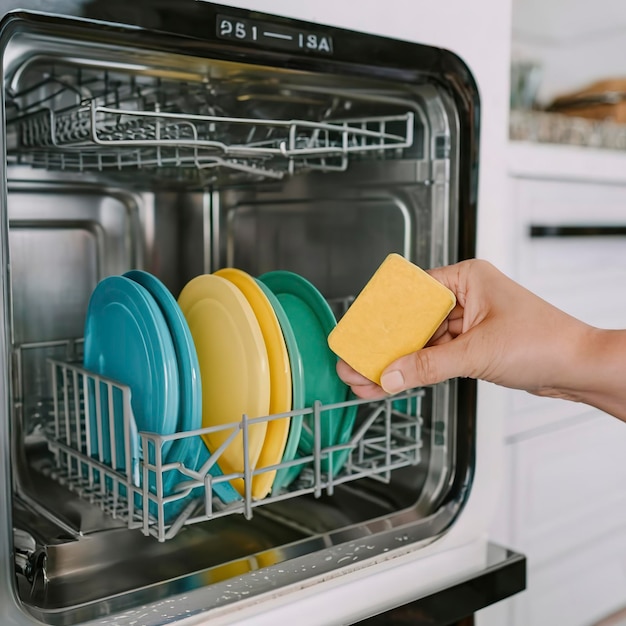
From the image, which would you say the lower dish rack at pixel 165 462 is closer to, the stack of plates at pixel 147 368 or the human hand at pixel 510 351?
the stack of plates at pixel 147 368

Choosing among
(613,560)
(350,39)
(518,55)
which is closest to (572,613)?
(613,560)

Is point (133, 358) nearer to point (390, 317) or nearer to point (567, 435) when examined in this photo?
point (390, 317)

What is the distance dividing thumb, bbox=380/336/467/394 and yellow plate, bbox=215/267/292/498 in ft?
0.39

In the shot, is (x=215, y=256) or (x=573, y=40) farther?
(x=573, y=40)

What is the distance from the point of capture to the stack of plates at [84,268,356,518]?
821mm

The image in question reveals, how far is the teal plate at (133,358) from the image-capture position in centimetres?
81

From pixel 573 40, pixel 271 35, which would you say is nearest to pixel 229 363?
pixel 271 35

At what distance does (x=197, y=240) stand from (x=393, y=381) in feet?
2.00

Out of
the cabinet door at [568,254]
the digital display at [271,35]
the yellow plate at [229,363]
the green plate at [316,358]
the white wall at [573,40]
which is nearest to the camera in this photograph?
the digital display at [271,35]

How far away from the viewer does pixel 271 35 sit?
0.77 meters

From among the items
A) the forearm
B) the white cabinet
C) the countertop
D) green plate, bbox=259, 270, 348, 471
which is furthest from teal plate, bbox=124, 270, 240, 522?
the countertop

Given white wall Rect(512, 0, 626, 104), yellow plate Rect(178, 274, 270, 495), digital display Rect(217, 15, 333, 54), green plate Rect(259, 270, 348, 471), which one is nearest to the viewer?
digital display Rect(217, 15, 333, 54)

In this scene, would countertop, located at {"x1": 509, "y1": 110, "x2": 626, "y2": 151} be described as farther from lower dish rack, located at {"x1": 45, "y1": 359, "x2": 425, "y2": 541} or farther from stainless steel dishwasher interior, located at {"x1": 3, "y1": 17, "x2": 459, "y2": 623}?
lower dish rack, located at {"x1": 45, "y1": 359, "x2": 425, "y2": 541}

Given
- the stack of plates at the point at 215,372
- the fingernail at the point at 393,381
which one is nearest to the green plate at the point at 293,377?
the stack of plates at the point at 215,372
